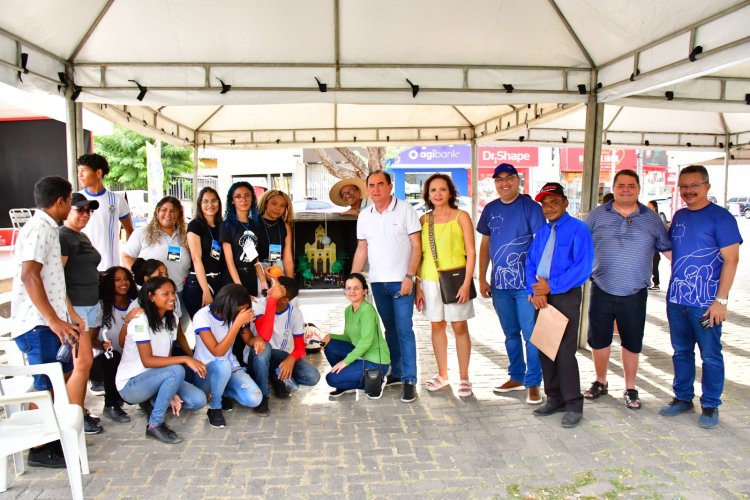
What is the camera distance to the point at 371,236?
4207 mm

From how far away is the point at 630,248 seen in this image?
12.6 ft

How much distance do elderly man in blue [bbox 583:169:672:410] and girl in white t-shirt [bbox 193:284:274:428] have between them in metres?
2.54

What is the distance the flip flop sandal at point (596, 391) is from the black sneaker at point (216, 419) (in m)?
2.71

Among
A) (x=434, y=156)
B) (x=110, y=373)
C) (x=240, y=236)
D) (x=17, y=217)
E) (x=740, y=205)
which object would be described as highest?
(x=434, y=156)

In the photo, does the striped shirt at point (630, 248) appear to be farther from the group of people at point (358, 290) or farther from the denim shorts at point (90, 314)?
the denim shorts at point (90, 314)

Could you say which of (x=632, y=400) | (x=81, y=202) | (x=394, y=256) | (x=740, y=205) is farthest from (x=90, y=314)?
(x=740, y=205)

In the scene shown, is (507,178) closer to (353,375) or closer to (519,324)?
(519,324)

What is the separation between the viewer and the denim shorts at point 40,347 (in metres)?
3.04

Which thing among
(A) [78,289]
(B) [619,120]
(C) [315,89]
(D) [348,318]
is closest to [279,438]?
(D) [348,318]

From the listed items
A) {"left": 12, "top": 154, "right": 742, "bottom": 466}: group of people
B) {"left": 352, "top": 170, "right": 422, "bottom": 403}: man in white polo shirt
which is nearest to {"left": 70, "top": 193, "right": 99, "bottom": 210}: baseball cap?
{"left": 12, "top": 154, "right": 742, "bottom": 466}: group of people

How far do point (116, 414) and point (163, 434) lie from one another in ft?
1.82

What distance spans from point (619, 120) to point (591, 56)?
439 centimetres

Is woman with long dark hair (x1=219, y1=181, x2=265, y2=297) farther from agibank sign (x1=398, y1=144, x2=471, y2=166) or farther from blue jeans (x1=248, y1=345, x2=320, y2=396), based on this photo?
agibank sign (x1=398, y1=144, x2=471, y2=166)

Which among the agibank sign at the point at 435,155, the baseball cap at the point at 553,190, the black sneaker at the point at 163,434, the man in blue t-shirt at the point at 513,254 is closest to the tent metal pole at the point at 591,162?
the man in blue t-shirt at the point at 513,254
